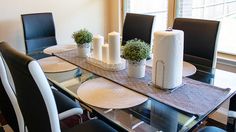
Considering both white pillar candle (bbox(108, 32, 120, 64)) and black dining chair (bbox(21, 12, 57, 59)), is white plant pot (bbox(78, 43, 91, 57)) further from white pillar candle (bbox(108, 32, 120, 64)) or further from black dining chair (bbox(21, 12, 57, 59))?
black dining chair (bbox(21, 12, 57, 59))

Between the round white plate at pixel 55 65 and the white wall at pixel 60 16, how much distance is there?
985 mm

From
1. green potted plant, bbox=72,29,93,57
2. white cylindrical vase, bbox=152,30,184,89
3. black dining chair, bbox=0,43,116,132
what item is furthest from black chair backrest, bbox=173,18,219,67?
black dining chair, bbox=0,43,116,132

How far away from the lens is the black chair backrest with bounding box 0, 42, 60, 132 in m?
0.93

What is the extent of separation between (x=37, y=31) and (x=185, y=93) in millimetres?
1862

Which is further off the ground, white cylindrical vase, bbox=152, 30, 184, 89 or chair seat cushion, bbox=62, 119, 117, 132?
white cylindrical vase, bbox=152, 30, 184, 89

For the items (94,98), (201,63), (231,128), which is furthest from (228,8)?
(94,98)

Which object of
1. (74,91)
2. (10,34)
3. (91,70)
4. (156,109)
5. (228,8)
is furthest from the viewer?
(10,34)

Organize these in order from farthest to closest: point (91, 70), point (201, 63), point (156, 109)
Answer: point (201, 63), point (91, 70), point (156, 109)

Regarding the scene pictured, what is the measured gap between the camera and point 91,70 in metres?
1.67

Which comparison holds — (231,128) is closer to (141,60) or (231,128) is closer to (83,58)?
(141,60)

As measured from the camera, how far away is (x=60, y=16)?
118 inches

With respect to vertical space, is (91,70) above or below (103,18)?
below

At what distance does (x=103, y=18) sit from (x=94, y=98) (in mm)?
2354

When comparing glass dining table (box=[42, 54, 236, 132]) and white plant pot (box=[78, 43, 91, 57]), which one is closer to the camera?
glass dining table (box=[42, 54, 236, 132])
